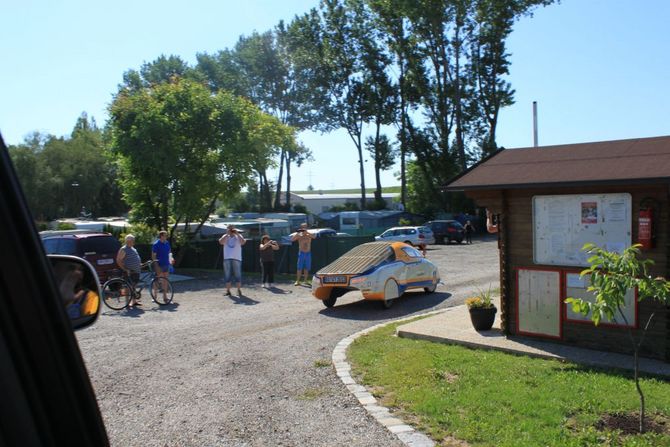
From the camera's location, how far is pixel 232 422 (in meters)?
6.39

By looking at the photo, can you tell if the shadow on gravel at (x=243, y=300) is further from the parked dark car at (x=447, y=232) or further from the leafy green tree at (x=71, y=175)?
the parked dark car at (x=447, y=232)

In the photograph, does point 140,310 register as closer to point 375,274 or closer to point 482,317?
point 375,274

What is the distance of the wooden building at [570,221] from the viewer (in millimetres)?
8250

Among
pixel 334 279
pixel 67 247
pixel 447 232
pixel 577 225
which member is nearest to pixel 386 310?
pixel 334 279

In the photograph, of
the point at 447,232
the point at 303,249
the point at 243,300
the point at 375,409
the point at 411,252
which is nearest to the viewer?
the point at 375,409

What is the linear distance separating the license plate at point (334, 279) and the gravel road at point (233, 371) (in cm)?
65

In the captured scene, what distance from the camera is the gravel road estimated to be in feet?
20.1

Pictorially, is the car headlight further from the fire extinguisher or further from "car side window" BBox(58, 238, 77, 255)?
→ "car side window" BBox(58, 238, 77, 255)

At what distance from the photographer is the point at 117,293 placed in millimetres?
14273

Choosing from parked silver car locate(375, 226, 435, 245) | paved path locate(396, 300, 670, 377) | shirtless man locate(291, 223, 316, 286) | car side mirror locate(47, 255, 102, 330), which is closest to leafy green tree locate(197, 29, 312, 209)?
parked silver car locate(375, 226, 435, 245)

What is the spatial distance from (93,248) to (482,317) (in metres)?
11.0

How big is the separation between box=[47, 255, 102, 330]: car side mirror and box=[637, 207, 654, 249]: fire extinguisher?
25.2 feet

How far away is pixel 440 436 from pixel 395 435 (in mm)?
423

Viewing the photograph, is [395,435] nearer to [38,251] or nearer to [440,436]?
[440,436]
